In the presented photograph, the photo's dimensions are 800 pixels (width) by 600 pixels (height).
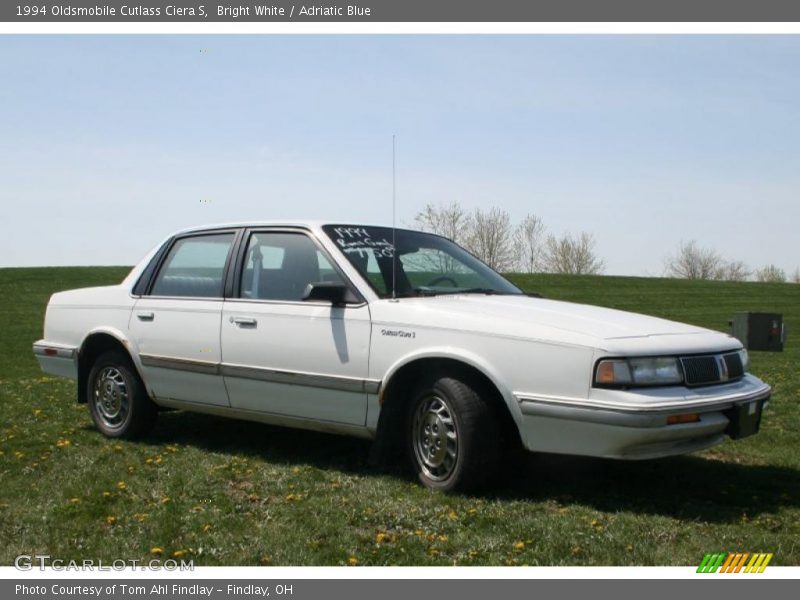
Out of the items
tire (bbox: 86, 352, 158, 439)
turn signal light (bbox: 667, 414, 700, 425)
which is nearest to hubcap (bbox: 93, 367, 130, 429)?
tire (bbox: 86, 352, 158, 439)

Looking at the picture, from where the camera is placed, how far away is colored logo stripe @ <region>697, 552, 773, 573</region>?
4.29 meters

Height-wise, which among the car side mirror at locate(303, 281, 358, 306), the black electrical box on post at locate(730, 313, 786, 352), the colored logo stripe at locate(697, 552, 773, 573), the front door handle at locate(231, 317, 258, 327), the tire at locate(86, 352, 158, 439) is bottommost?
the colored logo stripe at locate(697, 552, 773, 573)

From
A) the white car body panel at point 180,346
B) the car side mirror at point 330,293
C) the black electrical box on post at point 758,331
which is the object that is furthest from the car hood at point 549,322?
the black electrical box on post at point 758,331

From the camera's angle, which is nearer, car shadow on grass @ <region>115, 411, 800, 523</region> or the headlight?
the headlight

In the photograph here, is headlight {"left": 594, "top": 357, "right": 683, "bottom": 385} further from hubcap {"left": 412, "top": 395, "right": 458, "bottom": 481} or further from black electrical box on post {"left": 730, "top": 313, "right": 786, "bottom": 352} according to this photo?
black electrical box on post {"left": 730, "top": 313, "right": 786, "bottom": 352}

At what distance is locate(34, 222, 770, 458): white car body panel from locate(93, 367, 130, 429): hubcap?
12.8 inches

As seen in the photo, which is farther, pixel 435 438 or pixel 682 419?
pixel 435 438

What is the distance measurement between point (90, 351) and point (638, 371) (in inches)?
193

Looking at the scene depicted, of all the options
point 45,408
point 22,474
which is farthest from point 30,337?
point 22,474

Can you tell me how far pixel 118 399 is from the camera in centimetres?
773

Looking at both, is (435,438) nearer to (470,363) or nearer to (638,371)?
(470,363)

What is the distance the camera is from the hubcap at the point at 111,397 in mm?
7693

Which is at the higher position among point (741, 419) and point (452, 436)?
point (741, 419)

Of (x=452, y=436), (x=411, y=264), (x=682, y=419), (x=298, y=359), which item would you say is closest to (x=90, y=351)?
(x=298, y=359)
